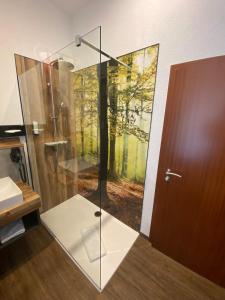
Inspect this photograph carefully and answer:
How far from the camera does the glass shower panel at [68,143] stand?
5.07 ft

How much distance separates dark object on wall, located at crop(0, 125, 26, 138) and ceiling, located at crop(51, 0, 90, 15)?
1.50 m

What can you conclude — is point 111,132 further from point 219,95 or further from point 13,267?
point 13,267

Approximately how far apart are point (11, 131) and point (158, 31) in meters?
1.78

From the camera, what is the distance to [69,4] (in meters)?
1.68

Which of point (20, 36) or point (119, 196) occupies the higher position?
point (20, 36)

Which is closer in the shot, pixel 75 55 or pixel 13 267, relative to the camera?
pixel 13 267

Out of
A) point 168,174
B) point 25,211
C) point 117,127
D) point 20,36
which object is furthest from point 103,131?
point 20,36

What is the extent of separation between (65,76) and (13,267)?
2140mm

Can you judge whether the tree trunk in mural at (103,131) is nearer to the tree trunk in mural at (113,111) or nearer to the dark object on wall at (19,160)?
the tree trunk in mural at (113,111)

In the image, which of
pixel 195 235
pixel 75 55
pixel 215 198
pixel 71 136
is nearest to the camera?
pixel 215 198

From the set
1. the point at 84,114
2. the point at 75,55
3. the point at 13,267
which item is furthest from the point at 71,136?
the point at 13,267

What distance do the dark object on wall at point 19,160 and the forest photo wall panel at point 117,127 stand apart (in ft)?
2.30

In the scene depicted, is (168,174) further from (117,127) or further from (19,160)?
(19,160)

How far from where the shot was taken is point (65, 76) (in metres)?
1.77
